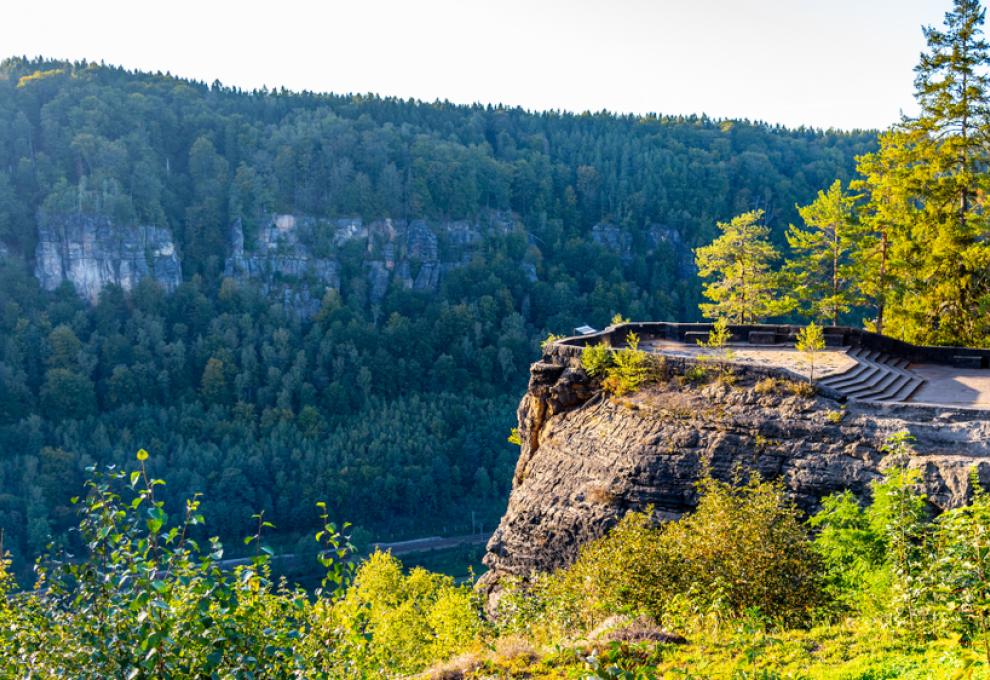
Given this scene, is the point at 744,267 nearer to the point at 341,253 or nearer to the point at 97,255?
the point at 97,255

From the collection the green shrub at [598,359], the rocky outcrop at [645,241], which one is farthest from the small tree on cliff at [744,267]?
the rocky outcrop at [645,241]

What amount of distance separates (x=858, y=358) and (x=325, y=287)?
9870 centimetres

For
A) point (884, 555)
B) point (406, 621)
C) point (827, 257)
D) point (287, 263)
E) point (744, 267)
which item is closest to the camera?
point (884, 555)

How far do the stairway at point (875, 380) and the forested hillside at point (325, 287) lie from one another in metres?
58.6

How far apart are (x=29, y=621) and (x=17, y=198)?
114980 mm

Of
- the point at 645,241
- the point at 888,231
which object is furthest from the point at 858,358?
the point at 645,241

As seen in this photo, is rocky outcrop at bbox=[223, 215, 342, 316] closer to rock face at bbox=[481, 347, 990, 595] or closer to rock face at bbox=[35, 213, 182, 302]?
rock face at bbox=[35, 213, 182, 302]

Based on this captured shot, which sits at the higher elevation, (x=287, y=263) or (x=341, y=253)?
(x=341, y=253)

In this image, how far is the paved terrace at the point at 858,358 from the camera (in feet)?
58.0

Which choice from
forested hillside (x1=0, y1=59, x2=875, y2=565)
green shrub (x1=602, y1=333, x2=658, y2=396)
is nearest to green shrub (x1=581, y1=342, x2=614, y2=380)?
green shrub (x1=602, y1=333, x2=658, y2=396)

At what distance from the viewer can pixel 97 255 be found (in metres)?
102

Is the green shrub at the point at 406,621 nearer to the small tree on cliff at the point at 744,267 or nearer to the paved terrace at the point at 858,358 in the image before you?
the paved terrace at the point at 858,358

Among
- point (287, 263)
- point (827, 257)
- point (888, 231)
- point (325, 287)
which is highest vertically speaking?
point (888, 231)

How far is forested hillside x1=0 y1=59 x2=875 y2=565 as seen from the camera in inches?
3159
